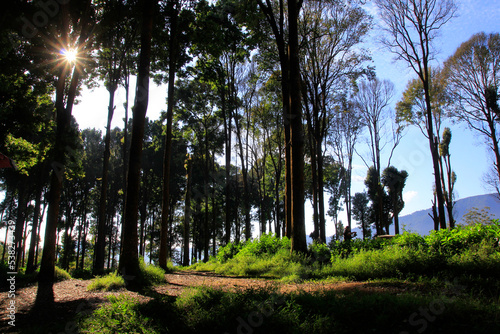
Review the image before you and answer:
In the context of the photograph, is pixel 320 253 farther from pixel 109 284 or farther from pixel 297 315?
pixel 109 284

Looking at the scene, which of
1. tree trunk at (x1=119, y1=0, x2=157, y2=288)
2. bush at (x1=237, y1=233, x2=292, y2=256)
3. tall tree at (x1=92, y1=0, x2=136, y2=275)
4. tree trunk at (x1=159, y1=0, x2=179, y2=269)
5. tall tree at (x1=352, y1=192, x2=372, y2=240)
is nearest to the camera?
tree trunk at (x1=119, y1=0, x2=157, y2=288)

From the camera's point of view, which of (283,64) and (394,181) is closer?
(283,64)

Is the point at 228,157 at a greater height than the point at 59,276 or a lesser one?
greater

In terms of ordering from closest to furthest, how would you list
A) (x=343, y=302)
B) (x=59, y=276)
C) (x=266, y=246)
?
(x=343, y=302) → (x=59, y=276) → (x=266, y=246)

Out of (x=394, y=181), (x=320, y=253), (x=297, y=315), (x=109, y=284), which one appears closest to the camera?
(x=297, y=315)

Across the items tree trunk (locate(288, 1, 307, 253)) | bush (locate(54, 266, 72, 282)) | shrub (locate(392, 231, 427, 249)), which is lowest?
bush (locate(54, 266, 72, 282))

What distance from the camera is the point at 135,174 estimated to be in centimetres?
851

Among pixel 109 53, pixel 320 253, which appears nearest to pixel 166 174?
pixel 320 253

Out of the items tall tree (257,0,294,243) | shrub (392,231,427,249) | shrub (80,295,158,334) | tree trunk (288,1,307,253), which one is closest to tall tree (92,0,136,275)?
tall tree (257,0,294,243)

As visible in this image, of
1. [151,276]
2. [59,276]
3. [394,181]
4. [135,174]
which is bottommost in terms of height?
[59,276]

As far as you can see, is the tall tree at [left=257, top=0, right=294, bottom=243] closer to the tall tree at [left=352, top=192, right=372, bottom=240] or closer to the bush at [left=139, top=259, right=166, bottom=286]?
the bush at [left=139, top=259, right=166, bottom=286]

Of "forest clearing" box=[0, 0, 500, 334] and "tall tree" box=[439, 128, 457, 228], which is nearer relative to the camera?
"forest clearing" box=[0, 0, 500, 334]

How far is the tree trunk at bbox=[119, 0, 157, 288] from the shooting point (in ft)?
26.5

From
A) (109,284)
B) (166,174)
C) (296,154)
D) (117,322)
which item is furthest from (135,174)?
(296,154)
